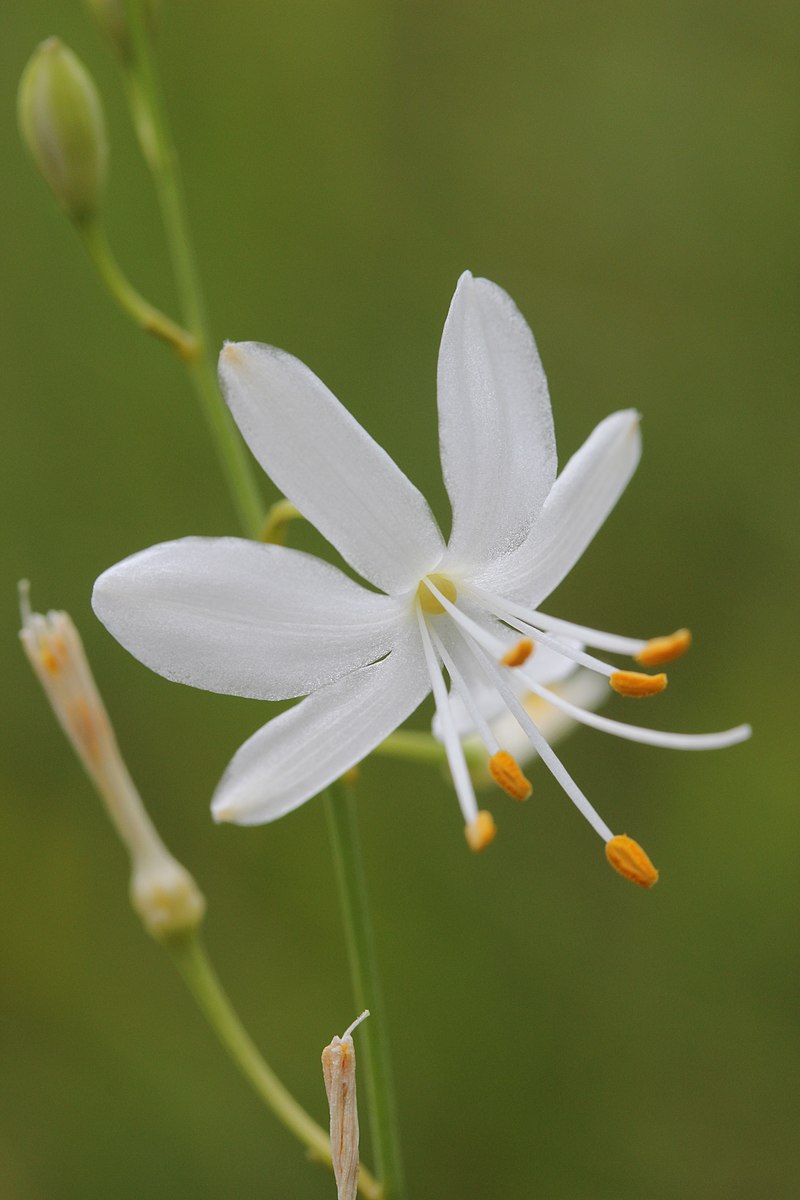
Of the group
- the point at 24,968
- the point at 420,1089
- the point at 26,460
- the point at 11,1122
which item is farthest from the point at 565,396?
the point at 11,1122

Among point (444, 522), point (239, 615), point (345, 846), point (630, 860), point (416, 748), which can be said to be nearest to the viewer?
point (239, 615)

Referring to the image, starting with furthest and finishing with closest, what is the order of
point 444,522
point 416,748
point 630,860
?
point 444,522 < point 416,748 < point 630,860

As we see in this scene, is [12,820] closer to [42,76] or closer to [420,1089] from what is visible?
[420,1089]

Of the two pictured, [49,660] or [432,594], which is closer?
[432,594]

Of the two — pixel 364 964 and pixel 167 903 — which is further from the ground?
pixel 167 903

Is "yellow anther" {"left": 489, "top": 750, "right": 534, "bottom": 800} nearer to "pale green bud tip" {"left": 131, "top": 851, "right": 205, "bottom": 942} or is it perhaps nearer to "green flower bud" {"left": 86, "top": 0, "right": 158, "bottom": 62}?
"pale green bud tip" {"left": 131, "top": 851, "right": 205, "bottom": 942}

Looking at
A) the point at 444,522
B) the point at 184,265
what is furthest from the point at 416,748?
the point at 444,522

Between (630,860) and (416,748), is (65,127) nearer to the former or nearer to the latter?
(416,748)

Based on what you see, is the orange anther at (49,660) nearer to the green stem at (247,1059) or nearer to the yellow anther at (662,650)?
the green stem at (247,1059)

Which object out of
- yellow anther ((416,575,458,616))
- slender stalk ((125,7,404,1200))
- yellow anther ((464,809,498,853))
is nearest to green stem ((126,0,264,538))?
slender stalk ((125,7,404,1200))
